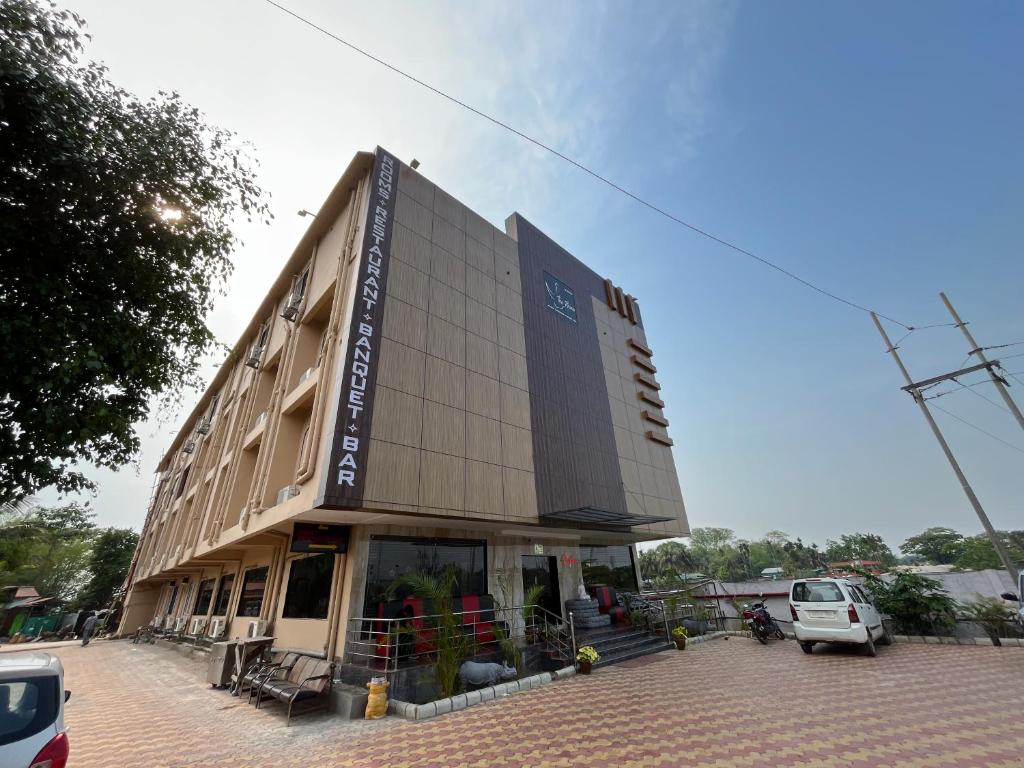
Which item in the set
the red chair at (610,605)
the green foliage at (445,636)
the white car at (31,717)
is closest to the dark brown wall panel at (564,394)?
the red chair at (610,605)

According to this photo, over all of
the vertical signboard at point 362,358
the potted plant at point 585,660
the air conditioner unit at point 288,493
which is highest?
the vertical signboard at point 362,358

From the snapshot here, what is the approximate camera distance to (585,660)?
9.13 m

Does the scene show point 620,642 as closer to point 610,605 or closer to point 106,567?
point 610,605

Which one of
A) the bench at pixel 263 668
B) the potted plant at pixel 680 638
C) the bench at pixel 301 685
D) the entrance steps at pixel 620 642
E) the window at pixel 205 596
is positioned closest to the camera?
the bench at pixel 301 685

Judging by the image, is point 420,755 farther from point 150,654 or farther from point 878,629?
point 150,654

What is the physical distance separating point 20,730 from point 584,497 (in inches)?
483

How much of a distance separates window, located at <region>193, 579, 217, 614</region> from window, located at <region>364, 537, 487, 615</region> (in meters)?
14.3

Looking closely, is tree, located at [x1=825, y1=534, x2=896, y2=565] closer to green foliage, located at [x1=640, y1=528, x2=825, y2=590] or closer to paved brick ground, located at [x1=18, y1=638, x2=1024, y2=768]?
green foliage, located at [x1=640, y1=528, x2=825, y2=590]

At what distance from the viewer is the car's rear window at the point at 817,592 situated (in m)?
9.27

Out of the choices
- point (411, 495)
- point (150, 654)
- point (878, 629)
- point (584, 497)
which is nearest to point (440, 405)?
point (411, 495)

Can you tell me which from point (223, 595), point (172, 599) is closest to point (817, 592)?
point (223, 595)

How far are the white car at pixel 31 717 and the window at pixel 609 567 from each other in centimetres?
1381

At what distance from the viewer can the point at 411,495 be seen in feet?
29.6

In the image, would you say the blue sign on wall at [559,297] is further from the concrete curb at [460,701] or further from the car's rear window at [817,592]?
the concrete curb at [460,701]
